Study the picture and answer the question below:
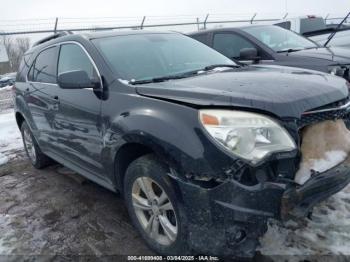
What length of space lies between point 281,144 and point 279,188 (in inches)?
10.7

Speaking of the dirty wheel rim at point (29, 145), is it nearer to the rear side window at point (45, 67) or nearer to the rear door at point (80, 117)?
the rear side window at point (45, 67)

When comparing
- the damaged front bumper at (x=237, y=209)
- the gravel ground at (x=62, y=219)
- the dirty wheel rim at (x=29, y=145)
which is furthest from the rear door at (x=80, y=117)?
the dirty wheel rim at (x=29, y=145)

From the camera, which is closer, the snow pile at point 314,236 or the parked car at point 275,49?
the snow pile at point 314,236

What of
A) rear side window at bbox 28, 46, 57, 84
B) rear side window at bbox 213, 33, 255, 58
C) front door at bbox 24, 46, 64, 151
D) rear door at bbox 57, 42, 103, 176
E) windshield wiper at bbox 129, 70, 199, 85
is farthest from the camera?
rear side window at bbox 213, 33, 255, 58

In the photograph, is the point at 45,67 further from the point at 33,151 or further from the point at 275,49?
the point at 275,49

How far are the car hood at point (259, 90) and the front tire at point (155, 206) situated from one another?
52 cm

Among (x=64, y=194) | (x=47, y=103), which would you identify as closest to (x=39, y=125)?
(x=47, y=103)

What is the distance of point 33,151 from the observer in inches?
219

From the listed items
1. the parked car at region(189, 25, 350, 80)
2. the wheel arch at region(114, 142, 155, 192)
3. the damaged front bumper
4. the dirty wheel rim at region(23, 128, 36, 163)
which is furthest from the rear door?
the parked car at region(189, 25, 350, 80)

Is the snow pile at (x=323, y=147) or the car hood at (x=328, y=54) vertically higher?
the snow pile at (x=323, y=147)

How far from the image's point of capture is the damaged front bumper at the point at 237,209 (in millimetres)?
2354

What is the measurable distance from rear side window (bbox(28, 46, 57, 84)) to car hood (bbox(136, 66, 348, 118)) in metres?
1.87

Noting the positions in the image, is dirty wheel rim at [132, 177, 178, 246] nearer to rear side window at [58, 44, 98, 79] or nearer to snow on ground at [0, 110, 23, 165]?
rear side window at [58, 44, 98, 79]

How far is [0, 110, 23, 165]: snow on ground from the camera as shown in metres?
6.57
